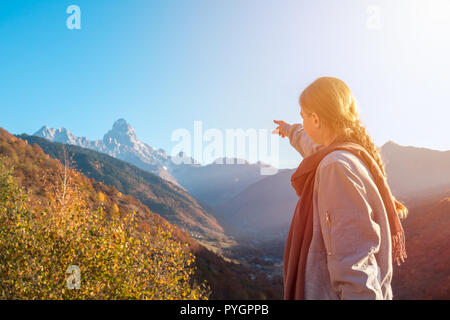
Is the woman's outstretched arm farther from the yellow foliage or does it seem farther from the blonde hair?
the yellow foliage

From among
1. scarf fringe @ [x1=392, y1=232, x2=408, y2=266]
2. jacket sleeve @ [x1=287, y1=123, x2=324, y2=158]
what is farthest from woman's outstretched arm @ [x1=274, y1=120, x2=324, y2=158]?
scarf fringe @ [x1=392, y1=232, x2=408, y2=266]

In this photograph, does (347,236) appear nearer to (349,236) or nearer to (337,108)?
(349,236)

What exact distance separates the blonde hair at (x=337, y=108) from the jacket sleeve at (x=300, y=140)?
78 cm

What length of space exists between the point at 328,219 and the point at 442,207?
44.0m

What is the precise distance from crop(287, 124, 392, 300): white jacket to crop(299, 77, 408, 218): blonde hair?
25cm

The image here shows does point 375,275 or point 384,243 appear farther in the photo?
point 384,243

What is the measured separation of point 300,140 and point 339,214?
1.60 meters

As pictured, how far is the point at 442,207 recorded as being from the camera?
117ft

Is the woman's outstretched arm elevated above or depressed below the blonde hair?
above

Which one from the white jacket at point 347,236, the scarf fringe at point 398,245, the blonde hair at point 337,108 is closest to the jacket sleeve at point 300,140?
the blonde hair at point 337,108

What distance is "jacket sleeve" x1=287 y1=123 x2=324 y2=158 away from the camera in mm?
2742

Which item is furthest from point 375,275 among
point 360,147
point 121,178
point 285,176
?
point 285,176
